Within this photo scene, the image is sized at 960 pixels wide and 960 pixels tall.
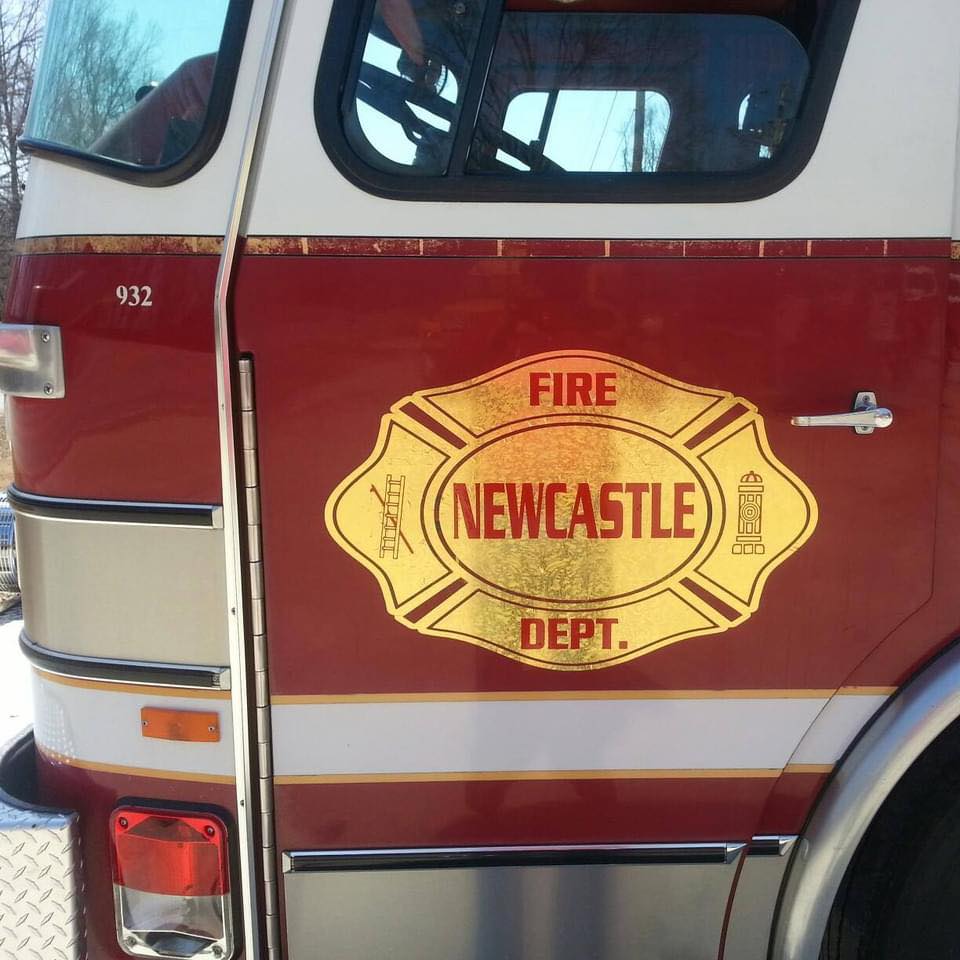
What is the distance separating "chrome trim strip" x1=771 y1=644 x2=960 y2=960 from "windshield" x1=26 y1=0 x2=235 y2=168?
159 centimetres

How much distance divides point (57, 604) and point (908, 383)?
1.57 meters

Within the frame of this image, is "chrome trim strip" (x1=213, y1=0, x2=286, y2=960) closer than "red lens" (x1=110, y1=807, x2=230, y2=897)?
Yes

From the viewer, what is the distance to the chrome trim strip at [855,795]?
1.60 metres

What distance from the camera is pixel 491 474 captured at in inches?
62.4

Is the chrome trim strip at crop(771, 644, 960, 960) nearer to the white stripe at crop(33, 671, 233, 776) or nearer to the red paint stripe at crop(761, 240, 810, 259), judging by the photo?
the red paint stripe at crop(761, 240, 810, 259)

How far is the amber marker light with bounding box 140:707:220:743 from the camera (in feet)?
5.33

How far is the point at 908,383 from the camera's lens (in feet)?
5.18

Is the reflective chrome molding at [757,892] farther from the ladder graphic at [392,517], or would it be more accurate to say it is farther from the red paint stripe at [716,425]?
the ladder graphic at [392,517]

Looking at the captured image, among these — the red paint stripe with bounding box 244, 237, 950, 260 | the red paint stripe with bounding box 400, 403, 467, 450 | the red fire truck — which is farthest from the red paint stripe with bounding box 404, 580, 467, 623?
the red paint stripe with bounding box 244, 237, 950, 260

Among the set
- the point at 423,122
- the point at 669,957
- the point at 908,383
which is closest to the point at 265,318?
the point at 423,122

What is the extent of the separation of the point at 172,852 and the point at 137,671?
35 centimetres

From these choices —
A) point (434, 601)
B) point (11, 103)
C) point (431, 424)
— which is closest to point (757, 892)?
point (434, 601)

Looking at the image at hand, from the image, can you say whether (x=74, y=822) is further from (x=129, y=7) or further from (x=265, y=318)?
(x=129, y=7)

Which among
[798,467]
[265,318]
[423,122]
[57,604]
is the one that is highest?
[423,122]
